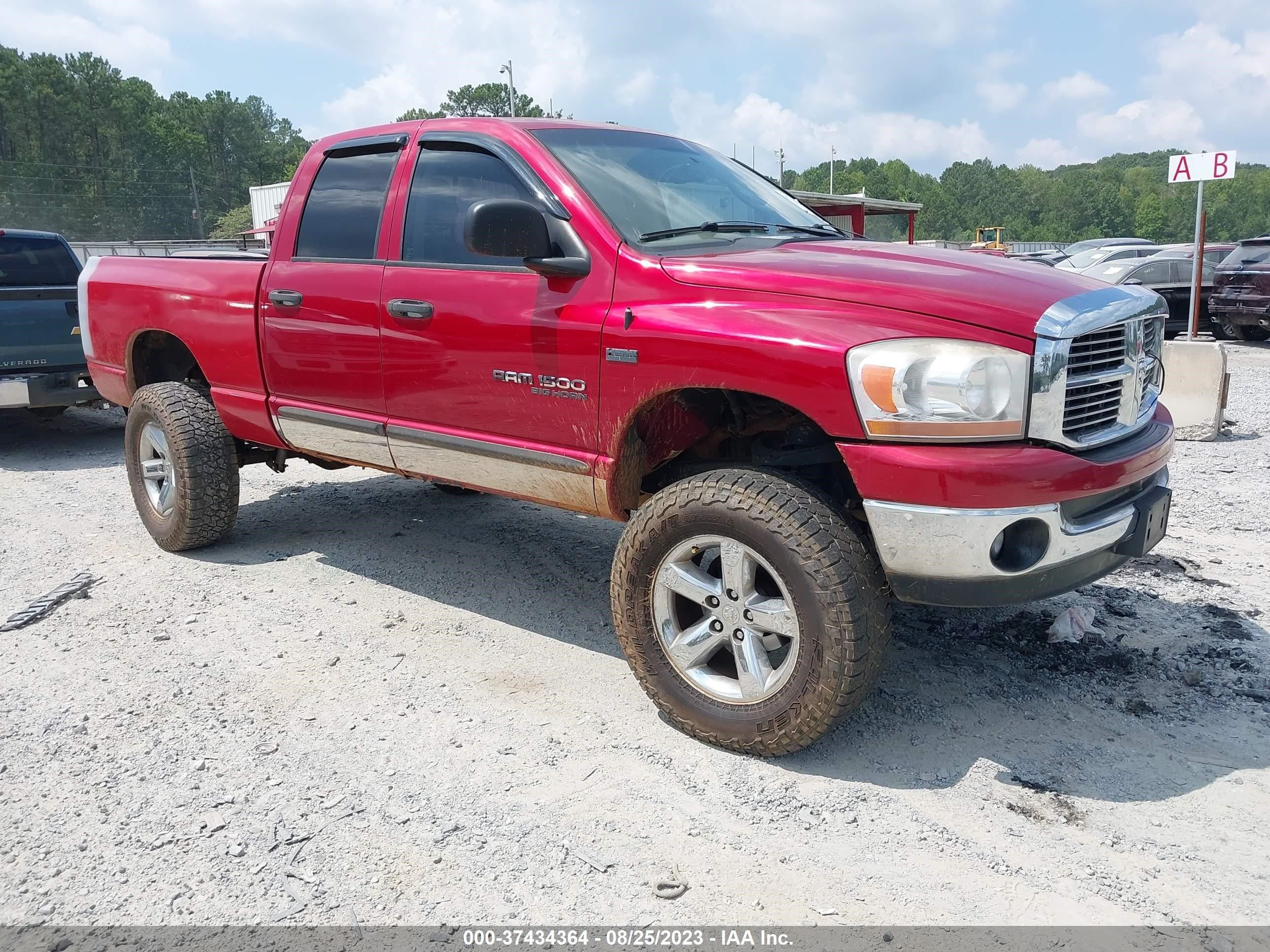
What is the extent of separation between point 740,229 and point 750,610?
1.57m

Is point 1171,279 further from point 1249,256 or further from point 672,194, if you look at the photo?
point 672,194

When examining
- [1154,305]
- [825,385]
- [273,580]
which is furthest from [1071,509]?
[273,580]

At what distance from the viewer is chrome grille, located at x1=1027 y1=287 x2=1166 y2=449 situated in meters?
2.69

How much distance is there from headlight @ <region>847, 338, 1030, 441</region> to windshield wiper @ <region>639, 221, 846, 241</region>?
110cm

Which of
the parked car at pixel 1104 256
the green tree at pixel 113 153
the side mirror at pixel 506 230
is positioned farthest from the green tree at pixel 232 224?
the side mirror at pixel 506 230

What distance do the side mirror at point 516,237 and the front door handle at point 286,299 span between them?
132 cm

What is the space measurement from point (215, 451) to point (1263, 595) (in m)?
5.11

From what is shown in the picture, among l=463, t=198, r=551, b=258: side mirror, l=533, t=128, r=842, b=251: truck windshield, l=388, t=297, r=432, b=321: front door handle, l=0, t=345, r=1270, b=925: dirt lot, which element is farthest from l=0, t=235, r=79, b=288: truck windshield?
l=463, t=198, r=551, b=258: side mirror

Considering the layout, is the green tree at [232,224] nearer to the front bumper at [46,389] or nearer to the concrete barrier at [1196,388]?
the front bumper at [46,389]

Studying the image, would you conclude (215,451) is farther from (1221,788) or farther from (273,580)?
(1221,788)

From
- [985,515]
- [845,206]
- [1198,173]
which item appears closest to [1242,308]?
[1198,173]

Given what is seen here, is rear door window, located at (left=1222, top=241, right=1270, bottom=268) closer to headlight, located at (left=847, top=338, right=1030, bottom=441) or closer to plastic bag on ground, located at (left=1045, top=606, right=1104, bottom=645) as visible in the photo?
plastic bag on ground, located at (left=1045, top=606, right=1104, bottom=645)

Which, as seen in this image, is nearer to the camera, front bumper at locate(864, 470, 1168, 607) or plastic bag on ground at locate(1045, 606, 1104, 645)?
front bumper at locate(864, 470, 1168, 607)

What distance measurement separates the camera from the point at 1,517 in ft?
20.3
